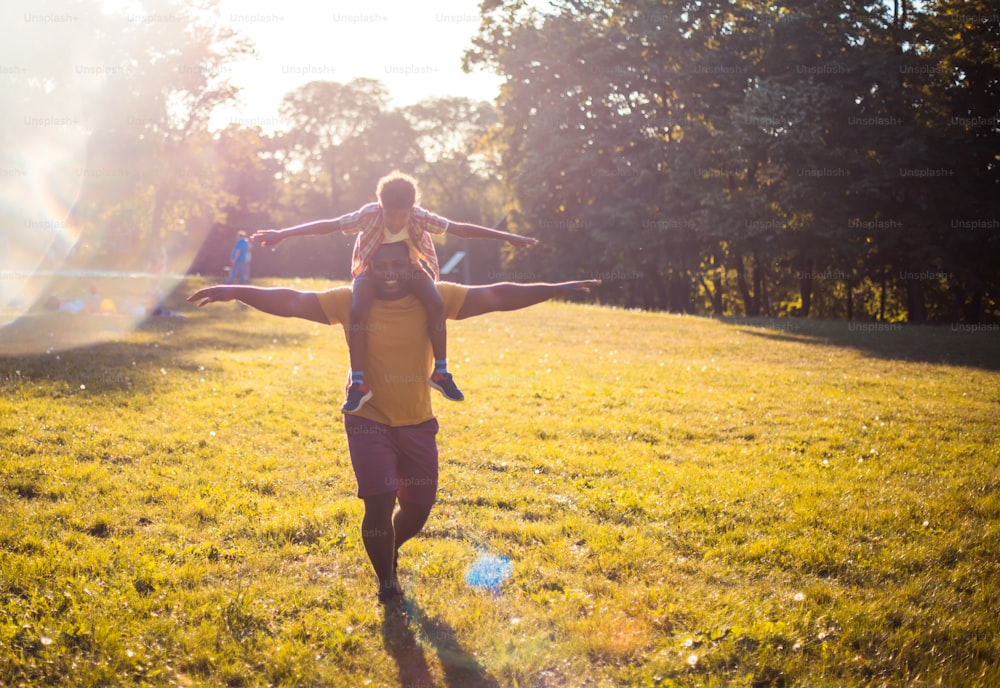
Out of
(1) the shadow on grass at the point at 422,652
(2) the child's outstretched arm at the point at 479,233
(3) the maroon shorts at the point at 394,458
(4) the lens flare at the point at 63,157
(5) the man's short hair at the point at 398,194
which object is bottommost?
(1) the shadow on grass at the point at 422,652

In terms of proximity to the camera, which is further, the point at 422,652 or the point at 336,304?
the point at 336,304

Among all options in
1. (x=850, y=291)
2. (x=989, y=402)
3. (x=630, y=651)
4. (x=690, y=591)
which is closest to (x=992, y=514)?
(x=690, y=591)

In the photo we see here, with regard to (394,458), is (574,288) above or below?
above

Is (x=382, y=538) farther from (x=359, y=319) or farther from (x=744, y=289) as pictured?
(x=744, y=289)

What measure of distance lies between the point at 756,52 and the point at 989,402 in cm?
2437

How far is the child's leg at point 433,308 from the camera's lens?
5.42 meters

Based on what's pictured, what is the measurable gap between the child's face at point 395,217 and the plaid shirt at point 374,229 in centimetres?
6

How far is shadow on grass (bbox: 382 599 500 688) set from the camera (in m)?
4.70

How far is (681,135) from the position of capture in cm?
3503

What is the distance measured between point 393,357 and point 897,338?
2001 cm

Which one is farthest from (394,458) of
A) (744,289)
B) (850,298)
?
(850,298)

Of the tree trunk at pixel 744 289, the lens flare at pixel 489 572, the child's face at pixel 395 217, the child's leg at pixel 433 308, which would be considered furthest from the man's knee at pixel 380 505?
the tree trunk at pixel 744 289

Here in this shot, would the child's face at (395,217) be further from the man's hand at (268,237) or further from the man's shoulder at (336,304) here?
the man's hand at (268,237)

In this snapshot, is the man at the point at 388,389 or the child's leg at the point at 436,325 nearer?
the man at the point at 388,389
